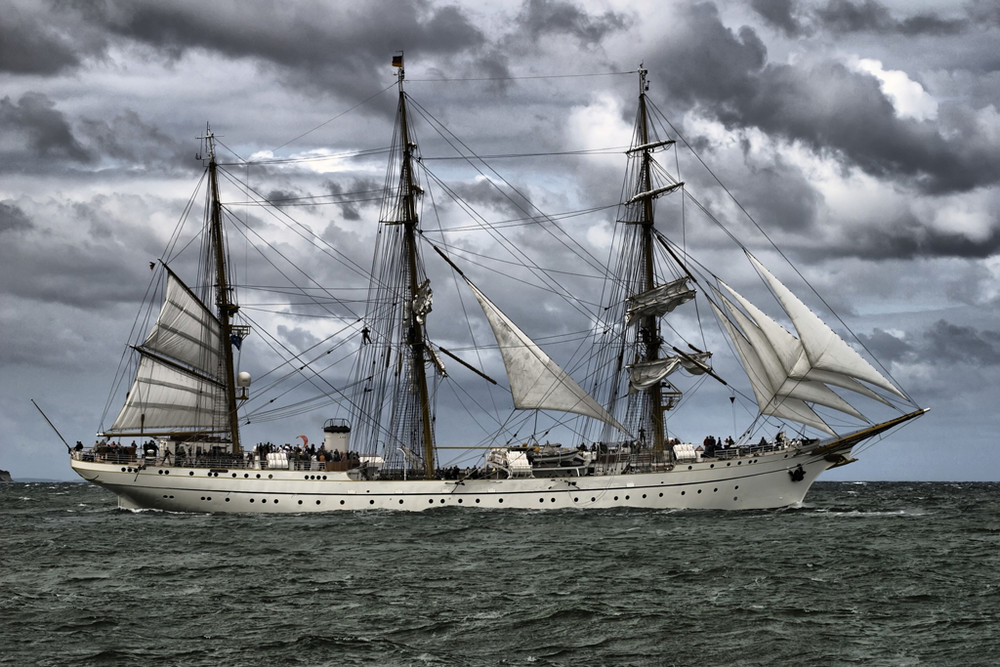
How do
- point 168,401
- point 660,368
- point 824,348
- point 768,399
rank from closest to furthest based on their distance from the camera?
1. point 824,348
2. point 768,399
3. point 660,368
4. point 168,401

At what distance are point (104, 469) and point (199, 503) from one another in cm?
755

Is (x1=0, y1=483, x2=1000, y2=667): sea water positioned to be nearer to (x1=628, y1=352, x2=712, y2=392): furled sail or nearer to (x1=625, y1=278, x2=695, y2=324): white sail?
(x1=628, y1=352, x2=712, y2=392): furled sail

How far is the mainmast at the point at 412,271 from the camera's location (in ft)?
225

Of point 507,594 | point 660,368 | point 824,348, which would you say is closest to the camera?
point 507,594

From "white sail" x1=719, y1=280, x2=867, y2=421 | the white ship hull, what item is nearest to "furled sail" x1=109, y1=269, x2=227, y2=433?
the white ship hull

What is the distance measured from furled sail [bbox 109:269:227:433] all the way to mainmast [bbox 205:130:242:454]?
474mm

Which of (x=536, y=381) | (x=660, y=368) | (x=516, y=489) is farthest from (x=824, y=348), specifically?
(x=516, y=489)

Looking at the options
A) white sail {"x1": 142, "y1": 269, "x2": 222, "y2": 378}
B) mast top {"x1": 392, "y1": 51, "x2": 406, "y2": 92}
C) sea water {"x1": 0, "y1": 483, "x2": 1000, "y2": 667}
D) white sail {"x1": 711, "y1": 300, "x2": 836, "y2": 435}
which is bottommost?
sea water {"x1": 0, "y1": 483, "x2": 1000, "y2": 667}

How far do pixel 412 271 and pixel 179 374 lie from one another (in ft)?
57.1

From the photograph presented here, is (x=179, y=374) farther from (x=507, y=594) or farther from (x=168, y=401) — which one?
(x=507, y=594)

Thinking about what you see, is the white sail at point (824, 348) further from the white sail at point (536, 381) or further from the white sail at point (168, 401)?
the white sail at point (168, 401)

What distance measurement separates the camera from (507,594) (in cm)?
3391

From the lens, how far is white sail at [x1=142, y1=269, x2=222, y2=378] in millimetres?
71375

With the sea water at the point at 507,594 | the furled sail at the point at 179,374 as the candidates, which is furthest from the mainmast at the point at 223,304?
the sea water at the point at 507,594
